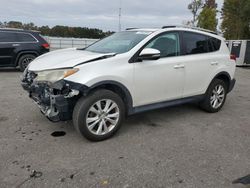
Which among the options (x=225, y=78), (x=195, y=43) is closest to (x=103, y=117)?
(x=195, y=43)

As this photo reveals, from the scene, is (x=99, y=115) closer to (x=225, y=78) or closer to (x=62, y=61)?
(x=62, y=61)

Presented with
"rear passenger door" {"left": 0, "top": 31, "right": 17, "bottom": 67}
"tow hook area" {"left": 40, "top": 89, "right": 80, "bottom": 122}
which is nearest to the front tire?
"tow hook area" {"left": 40, "top": 89, "right": 80, "bottom": 122}

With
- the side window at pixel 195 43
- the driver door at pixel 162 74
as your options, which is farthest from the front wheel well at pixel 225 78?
the driver door at pixel 162 74

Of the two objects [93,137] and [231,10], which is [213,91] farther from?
[231,10]

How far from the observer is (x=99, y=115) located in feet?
12.4

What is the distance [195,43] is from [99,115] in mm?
2417

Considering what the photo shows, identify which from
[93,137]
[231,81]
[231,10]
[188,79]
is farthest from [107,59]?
[231,10]

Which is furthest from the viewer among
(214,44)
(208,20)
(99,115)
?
(208,20)

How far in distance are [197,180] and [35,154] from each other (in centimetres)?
201

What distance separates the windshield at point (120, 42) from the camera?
4.23 meters

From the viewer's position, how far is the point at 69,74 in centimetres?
354

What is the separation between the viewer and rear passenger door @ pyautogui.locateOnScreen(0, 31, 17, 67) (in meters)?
9.45

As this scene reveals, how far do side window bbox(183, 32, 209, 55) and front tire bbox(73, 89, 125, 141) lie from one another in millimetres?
1792

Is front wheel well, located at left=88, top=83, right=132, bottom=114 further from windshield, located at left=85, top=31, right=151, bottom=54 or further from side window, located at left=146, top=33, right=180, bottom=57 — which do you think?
side window, located at left=146, top=33, right=180, bottom=57
